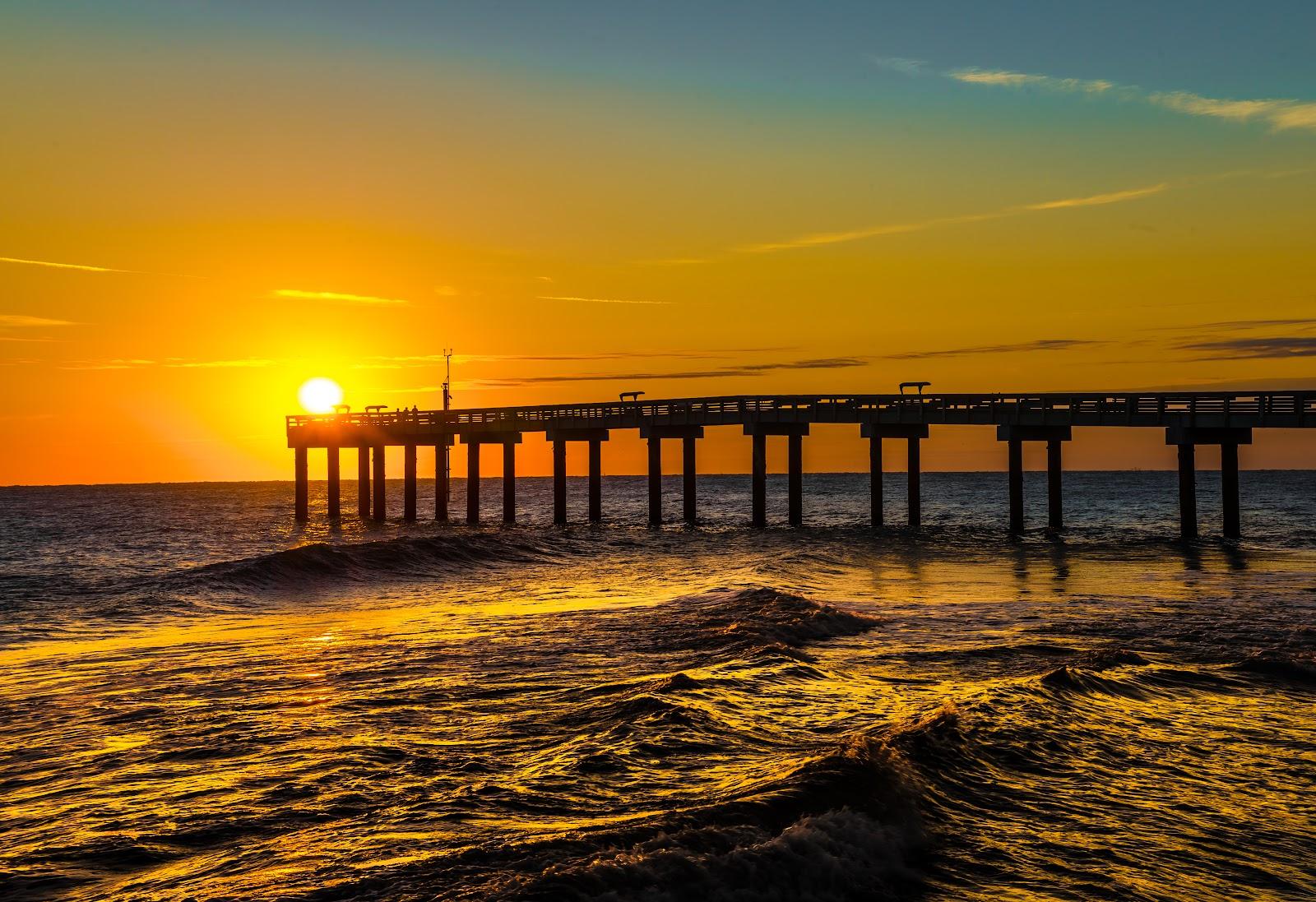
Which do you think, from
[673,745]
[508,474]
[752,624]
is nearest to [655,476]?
[508,474]

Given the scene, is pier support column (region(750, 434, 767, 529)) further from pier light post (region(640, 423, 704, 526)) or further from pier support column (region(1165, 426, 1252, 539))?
pier support column (region(1165, 426, 1252, 539))

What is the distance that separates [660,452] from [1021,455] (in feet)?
57.4

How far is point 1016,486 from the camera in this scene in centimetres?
4606

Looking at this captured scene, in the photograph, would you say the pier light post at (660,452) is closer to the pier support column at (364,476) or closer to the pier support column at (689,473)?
the pier support column at (689,473)

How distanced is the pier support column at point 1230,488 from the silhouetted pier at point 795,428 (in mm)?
62

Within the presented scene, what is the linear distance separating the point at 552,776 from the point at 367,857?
2330 mm

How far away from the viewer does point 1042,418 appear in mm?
44562

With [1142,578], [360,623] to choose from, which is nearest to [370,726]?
[360,623]

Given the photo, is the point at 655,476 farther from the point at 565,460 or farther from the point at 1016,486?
the point at 1016,486

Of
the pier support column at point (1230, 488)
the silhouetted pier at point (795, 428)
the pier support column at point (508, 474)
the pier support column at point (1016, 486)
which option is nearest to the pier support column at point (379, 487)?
the silhouetted pier at point (795, 428)

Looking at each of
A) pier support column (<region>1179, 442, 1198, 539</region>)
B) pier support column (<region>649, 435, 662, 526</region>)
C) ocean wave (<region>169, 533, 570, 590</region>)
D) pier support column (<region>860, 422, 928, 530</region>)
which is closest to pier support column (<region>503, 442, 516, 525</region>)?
pier support column (<region>649, 435, 662, 526</region>)

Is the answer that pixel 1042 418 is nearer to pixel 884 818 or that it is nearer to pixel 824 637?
pixel 824 637

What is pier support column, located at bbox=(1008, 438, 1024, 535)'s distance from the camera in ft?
150

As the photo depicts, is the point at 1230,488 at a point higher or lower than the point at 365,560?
higher
